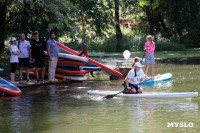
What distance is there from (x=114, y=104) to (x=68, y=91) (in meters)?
2.77

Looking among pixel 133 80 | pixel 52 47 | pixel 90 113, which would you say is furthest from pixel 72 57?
pixel 90 113

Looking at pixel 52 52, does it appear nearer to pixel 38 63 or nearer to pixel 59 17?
pixel 38 63

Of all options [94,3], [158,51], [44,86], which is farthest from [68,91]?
[158,51]

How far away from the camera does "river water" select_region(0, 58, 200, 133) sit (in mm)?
7340

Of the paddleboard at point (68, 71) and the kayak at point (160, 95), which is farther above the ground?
the paddleboard at point (68, 71)

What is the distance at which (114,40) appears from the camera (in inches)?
1318

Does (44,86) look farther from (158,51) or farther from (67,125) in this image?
(158,51)

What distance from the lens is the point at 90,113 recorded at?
28.5ft

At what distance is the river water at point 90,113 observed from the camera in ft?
24.1

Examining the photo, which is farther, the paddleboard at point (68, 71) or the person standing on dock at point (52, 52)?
the paddleboard at point (68, 71)

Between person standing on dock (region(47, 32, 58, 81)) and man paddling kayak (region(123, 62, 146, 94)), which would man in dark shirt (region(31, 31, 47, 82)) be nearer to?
person standing on dock (region(47, 32, 58, 81))

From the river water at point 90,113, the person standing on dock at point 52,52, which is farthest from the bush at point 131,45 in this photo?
the river water at point 90,113

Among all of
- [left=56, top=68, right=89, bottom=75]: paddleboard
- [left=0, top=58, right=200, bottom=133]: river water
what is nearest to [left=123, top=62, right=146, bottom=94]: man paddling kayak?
[left=0, top=58, right=200, bottom=133]: river water

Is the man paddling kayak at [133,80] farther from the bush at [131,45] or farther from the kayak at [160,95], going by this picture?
the bush at [131,45]
